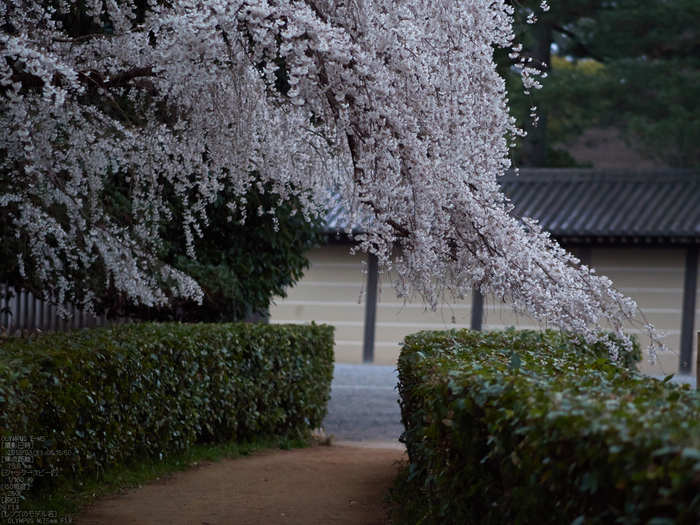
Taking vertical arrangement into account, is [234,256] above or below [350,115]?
below

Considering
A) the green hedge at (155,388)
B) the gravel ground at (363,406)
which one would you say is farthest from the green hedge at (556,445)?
the gravel ground at (363,406)

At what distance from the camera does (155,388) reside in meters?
5.46

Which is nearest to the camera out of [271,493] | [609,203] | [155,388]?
[271,493]

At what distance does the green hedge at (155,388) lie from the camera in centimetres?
406

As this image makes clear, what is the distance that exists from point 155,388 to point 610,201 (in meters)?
12.0

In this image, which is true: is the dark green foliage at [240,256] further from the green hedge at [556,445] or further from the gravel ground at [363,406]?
the green hedge at [556,445]

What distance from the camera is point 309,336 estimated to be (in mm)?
8156

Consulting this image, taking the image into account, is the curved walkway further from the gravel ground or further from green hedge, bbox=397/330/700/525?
the gravel ground

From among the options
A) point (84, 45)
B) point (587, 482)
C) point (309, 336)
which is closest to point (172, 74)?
point (84, 45)

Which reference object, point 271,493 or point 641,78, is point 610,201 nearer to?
point 641,78

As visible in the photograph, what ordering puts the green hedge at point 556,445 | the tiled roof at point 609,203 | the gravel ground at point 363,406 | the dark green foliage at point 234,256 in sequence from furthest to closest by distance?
1. the tiled roof at point 609,203
2. the gravel ground at point 363,406
3. the dark green foliage at point 234,256
4. the green hedge at point 556,445

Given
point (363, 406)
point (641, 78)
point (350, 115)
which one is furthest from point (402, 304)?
point (350, 115)

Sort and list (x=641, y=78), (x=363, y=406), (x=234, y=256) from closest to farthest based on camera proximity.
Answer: (x=234, y=256), (x=363, y=406), (x=641, y=78)

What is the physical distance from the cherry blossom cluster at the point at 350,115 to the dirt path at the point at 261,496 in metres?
1.64
